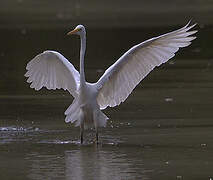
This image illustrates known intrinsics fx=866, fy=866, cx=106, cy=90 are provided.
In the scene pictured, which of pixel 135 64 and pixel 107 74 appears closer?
pixel 107 74

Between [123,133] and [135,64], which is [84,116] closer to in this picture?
[123,133]

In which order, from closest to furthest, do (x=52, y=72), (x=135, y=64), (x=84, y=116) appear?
(x=84, y=116)
(x=135, y=64)
(x=52, y=72)

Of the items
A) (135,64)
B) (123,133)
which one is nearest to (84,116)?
(123,133)

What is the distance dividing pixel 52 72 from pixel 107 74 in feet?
3.78

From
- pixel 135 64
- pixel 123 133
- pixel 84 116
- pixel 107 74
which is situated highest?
pixel 135 64

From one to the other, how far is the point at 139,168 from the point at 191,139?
2.22 meters

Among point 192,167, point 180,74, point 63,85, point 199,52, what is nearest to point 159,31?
point 199,52

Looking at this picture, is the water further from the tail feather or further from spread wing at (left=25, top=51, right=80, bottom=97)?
spread wing at (left=25, top=51, right=80, bottom=97)

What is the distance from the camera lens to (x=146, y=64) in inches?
509

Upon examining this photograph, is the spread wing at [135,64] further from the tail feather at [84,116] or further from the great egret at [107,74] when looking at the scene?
the tail feather at [84,116]

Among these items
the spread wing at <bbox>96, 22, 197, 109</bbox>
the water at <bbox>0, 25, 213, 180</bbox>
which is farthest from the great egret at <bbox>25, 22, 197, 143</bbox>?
the water at <bbox>0, 25, 213, 180</bbox>

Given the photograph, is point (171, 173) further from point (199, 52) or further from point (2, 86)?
point (199, 52)

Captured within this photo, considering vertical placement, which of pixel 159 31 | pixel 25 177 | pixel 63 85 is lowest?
pixel 25 177

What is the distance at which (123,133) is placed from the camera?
13.0 m
